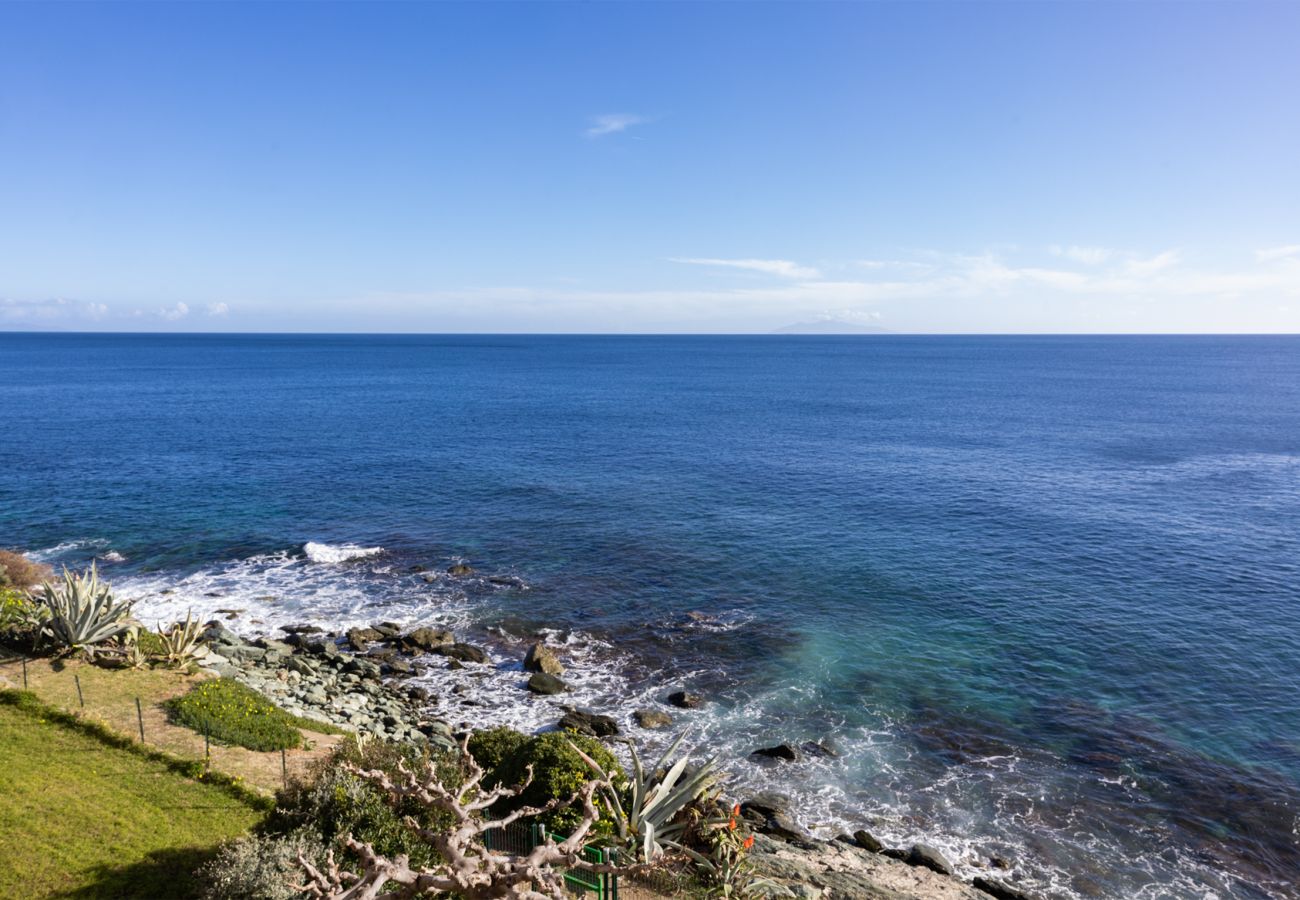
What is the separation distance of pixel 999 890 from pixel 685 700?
550 inches

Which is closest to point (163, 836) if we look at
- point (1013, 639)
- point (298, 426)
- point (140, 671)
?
point (140, 671)

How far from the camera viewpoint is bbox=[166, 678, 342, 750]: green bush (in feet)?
76.0

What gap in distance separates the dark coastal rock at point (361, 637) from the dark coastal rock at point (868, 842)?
24.9 m

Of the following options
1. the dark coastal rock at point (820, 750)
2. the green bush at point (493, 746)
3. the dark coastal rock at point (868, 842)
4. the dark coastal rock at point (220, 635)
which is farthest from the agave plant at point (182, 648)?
the dark coastal rock at point (868, 842)

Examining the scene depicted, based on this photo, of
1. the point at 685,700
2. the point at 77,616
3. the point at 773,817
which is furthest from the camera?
the point at 685,700

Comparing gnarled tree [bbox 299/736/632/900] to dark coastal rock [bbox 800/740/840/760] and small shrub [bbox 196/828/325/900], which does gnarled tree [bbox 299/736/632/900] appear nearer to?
small shrub [bbox 196/828/325/900]

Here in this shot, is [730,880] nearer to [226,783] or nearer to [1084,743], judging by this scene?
[226,783]

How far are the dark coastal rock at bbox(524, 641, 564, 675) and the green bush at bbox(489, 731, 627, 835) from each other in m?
15.2

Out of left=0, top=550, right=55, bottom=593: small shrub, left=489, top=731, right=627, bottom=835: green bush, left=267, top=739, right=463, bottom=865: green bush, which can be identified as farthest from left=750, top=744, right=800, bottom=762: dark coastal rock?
left=0, top=550, right=55, bottom=593: small shrub

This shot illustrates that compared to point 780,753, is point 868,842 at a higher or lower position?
lower

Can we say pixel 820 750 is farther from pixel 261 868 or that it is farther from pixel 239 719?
pixel 261 868

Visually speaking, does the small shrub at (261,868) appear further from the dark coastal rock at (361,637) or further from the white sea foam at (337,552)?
the white sea foam at (337,552)

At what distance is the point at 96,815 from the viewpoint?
58.7 feet

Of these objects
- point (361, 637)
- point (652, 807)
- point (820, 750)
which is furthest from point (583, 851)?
point (361, 637)
